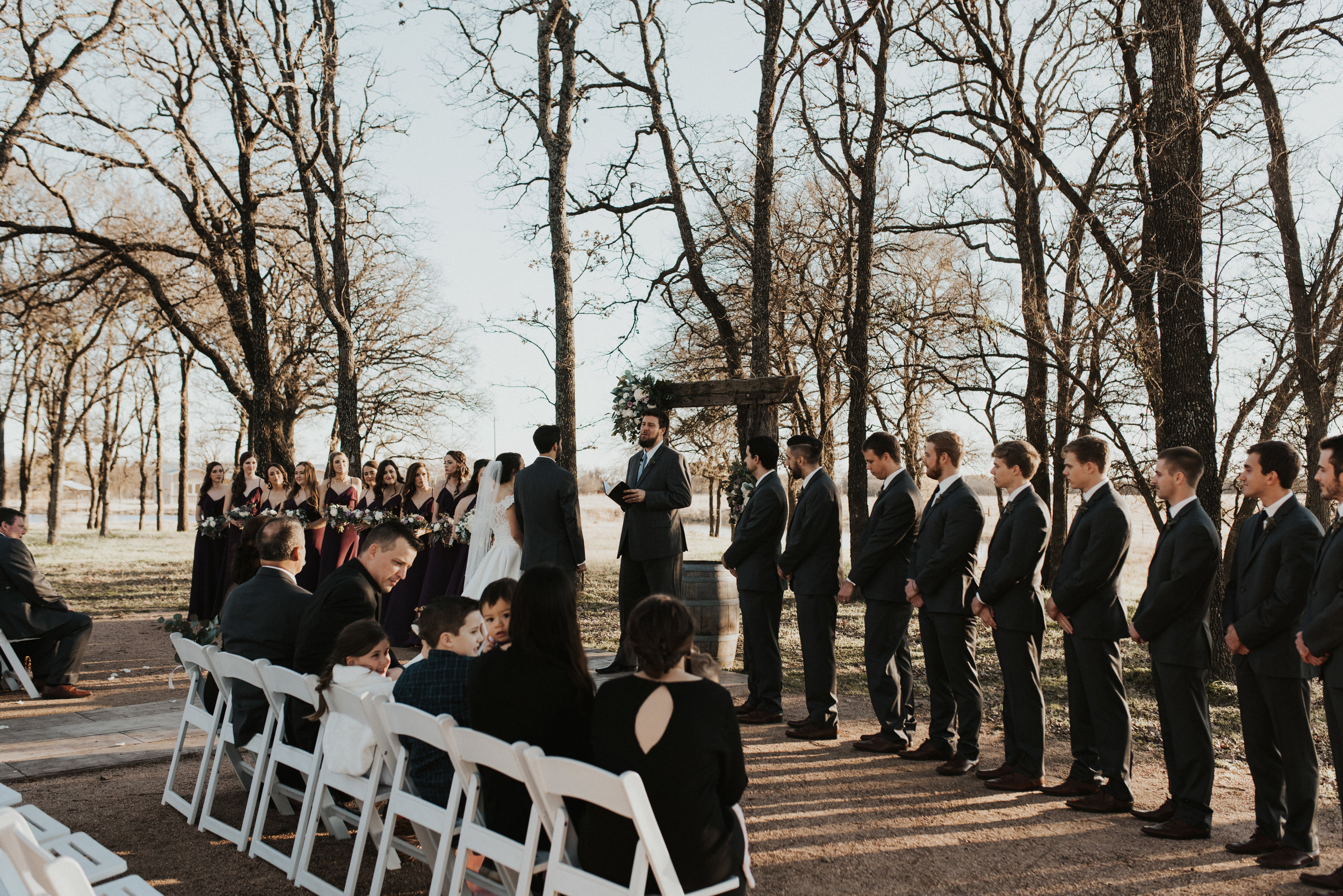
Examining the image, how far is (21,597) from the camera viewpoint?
26.2 ft

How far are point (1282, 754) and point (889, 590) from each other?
253 cm

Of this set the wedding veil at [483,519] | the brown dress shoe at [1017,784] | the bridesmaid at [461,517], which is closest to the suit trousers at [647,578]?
the wedding veil at [483,519]

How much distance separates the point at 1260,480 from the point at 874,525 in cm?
254

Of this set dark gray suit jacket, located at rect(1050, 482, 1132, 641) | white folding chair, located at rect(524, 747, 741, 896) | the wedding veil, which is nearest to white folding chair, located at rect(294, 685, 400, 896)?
white folding chair, located at rect(524, 747, 741, 896)

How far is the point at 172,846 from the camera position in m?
4.62

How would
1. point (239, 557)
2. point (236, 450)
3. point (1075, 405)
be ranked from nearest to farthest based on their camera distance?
point (239, 557)
point (1075, 405)
point (236, 450)

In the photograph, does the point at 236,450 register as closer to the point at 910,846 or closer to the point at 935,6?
the point at 935,6

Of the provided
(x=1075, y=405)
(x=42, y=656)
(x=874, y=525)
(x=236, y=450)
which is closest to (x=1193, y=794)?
(x=874, y=525)

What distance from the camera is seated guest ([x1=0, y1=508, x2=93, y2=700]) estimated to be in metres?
7.91

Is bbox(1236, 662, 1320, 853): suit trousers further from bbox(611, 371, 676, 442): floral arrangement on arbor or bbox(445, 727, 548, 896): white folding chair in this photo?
bbox(611, 371, 676, 442): floral arrangement on arbor

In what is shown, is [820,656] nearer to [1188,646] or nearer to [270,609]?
[1188,646]

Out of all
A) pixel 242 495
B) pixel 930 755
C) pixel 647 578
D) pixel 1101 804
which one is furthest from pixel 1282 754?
pixel 242 495

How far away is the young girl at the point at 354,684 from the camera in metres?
4.07

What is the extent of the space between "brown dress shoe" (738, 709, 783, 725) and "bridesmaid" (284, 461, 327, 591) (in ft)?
19.2
